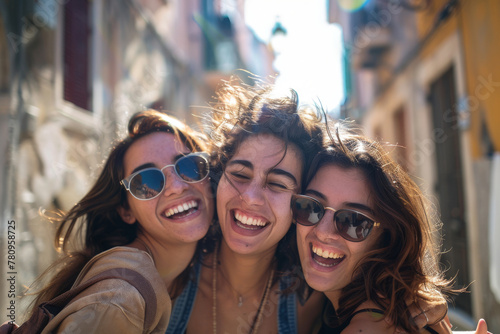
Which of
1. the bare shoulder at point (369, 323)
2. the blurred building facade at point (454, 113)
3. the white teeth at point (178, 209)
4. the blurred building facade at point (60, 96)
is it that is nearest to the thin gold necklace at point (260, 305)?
the white teeth at point (178, 209)

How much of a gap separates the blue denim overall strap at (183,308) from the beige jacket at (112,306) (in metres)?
0.57

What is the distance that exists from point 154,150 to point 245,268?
83 centimetres

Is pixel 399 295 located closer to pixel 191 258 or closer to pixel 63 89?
pixel 191 258

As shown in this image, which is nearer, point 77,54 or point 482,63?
point 482,63

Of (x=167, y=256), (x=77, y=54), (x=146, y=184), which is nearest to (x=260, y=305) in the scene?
(x=167, y=256)

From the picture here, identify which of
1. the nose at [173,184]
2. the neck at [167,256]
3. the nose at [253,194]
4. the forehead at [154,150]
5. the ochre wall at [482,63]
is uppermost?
the ochre wall at [482,63]

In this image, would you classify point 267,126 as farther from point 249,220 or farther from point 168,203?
point 168,203

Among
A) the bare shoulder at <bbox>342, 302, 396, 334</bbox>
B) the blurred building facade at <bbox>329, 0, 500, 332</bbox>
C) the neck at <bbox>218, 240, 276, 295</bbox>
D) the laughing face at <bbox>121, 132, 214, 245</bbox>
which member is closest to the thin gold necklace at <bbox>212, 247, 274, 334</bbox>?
the neck at <bbox>218, 240, 276, 295</bbox>

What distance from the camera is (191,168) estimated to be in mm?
2293

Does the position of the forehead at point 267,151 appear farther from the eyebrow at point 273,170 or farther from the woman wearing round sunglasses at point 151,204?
the woman wearing round sunglasses at point 151,204

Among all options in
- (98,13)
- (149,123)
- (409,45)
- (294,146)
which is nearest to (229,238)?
(294,146)

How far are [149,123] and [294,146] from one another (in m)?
0.83

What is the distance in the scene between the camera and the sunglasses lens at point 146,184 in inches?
88.0

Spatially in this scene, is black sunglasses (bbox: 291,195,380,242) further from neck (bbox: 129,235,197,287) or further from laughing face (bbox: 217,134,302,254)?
neck (bbox: 129,235,197,287)
